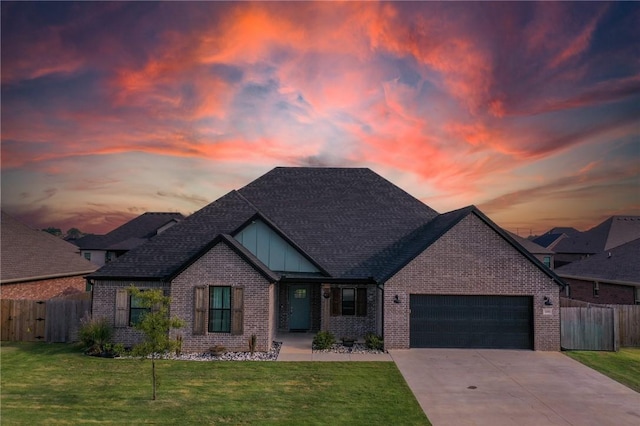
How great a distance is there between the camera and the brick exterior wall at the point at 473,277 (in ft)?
60.2

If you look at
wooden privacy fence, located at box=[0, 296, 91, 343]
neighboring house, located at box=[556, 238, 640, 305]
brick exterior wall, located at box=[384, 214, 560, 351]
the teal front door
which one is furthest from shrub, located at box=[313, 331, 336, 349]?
neighboring house, located at box=[556, 238, 640, 305]

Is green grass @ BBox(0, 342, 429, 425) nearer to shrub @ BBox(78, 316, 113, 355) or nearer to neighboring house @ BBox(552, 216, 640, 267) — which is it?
shrub @ BBox(78, 316, 113, 355)

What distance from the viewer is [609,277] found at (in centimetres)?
2631

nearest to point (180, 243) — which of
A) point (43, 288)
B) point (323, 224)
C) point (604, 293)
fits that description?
point (323, 224)

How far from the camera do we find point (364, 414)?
426 inches

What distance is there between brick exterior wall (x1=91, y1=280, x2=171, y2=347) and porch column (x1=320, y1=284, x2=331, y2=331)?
7.07 m

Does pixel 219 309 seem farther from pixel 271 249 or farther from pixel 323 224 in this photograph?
pixel 323 224

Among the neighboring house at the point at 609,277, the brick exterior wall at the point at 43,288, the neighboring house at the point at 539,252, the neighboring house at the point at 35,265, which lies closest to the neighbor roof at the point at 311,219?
the brick exterior wall at the point at 43,288

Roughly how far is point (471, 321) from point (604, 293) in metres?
14.1

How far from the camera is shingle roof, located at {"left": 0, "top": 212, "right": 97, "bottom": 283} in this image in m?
22.5

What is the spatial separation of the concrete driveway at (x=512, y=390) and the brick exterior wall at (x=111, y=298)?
34.7ft

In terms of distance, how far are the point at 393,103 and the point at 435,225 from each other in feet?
24.3

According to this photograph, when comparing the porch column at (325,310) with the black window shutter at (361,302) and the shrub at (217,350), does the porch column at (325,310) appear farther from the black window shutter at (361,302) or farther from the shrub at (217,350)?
the shrub at (217,350)

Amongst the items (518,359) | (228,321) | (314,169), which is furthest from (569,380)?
(314,169)
